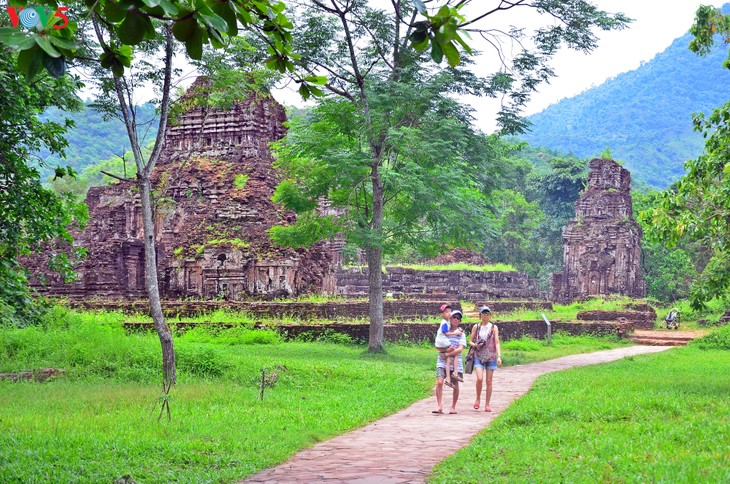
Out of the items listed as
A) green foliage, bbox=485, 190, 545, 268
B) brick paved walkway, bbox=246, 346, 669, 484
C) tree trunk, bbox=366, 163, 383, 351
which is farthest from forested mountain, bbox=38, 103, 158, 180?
brick paved walkway, bbox=246, 346, 669, 484

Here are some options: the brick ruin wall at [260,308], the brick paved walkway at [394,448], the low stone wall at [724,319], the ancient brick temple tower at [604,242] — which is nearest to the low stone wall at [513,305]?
the low stone wall at [724,319]

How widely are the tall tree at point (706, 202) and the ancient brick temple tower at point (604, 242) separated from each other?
24.4 metres

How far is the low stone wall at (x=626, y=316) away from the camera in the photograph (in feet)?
87.5

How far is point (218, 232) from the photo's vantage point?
928 inches

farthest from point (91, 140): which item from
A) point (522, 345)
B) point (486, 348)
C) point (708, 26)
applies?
point (486, 348)

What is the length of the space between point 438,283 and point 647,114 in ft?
407

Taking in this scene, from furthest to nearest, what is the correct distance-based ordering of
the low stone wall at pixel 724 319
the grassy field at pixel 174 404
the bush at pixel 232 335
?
the low stone wall at pixel 724 319, the bush at pixel 232 335, the grassy field at pixel 174 404

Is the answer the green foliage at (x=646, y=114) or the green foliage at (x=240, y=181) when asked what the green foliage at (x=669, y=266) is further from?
the green foliage at (x=646, y=114)

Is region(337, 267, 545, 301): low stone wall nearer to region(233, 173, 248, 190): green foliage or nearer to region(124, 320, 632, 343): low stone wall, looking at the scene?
region(124, 320, 632, 343): low stone wall

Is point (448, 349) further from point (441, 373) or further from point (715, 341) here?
point (715, 341)

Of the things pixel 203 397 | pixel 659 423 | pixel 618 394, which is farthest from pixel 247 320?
pixel 659 423

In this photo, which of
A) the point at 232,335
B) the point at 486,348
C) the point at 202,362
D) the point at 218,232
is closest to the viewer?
the point at 486,348

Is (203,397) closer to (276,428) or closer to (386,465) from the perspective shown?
(276,428)

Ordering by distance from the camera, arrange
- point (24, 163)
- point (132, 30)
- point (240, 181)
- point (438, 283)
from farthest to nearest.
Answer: point (438, 283)
point (240, 181)
point (24, 163)
point (132, 30)
